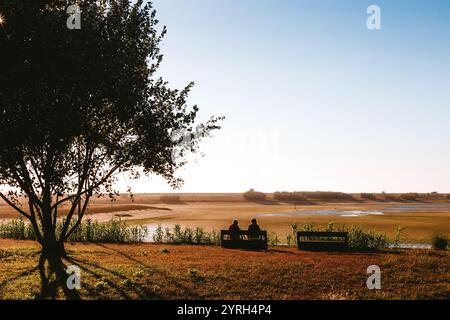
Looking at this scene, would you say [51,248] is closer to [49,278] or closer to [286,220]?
[49,278]

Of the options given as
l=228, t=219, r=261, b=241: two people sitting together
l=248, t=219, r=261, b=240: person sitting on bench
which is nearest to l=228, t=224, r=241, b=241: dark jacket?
l=228, t=219, r=261, b=241: two people sitting together

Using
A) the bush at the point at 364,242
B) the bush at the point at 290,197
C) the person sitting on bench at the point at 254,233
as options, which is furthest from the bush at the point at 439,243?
the bush at the point at 290,197

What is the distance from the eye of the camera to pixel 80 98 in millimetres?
17922

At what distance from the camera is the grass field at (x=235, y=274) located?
15320 mm

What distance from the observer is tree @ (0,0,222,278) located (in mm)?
16094

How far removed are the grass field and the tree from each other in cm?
402

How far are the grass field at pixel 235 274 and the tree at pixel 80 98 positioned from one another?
13.2 feet

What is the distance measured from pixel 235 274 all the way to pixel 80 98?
10.4 meters

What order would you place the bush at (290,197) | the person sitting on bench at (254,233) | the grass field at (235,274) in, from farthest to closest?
the bush at (290,197) < the person sitting on bench at (254,233) < the grass field at (235,274)

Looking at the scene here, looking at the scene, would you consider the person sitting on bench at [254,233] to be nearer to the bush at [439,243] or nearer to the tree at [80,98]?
the tree at [80,98]

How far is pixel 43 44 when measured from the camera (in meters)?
16.2
